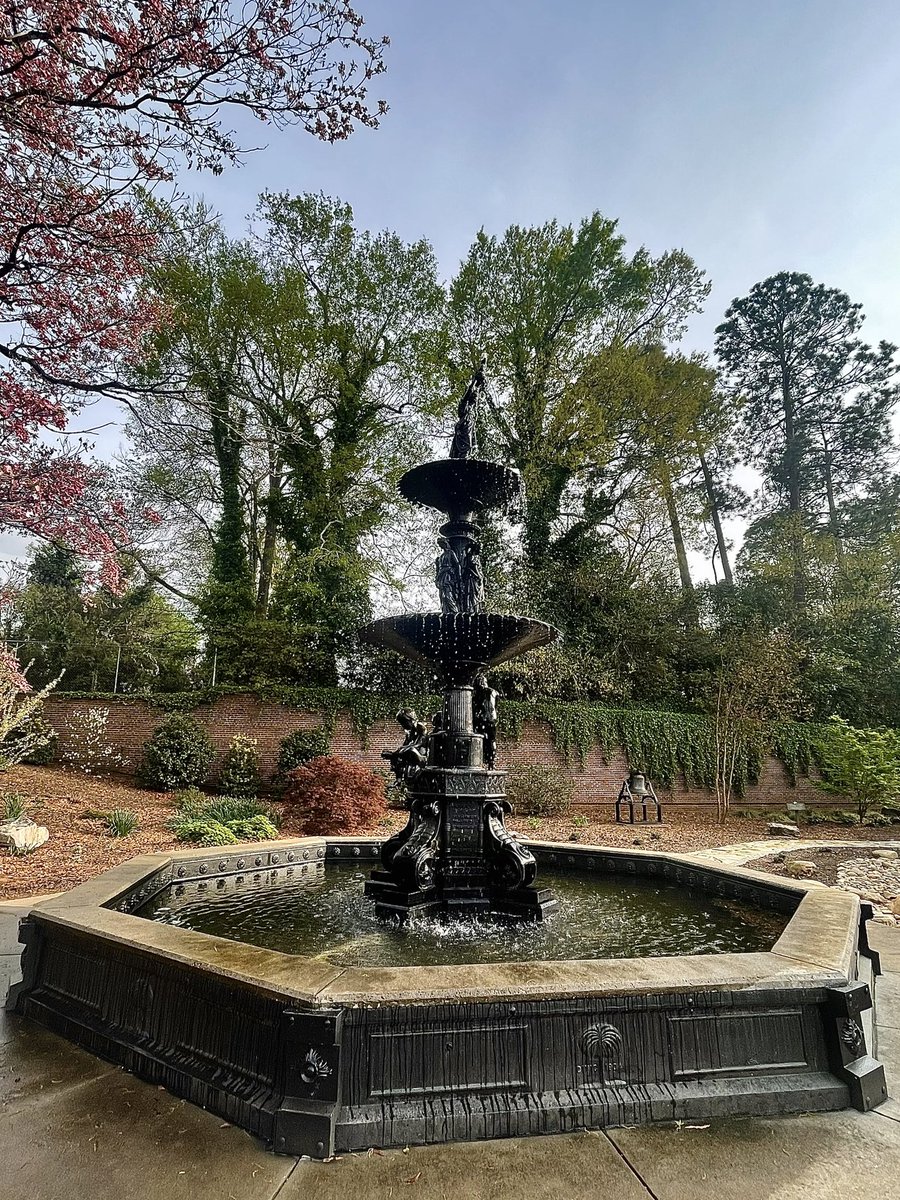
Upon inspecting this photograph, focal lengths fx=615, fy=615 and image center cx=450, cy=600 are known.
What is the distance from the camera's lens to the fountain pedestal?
13.8 feet

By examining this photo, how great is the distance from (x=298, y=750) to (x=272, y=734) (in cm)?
87

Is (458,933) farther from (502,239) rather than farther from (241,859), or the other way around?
(502,239)

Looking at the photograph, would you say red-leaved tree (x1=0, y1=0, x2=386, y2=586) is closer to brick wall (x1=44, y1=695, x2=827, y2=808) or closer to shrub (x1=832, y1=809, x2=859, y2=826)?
brick wall (x1=44, y1=695, x2=827, y2=808)

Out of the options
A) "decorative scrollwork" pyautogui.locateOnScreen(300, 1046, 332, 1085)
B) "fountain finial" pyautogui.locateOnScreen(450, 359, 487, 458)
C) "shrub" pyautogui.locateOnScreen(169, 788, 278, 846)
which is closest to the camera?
"decorative scrollwork" pyautogui.locateOnScreen(300, 1046, 332, 1085)

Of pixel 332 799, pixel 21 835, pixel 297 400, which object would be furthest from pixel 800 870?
pixel 297 400

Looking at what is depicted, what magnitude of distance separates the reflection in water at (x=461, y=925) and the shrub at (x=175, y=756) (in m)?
8.92

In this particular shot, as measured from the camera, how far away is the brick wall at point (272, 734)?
13.9 metres

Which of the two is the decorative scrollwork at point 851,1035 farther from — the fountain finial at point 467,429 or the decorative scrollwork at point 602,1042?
the fountain finial at point 467,429

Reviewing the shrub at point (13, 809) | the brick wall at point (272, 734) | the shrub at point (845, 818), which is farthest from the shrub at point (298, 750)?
the shrub at point (845, 818)

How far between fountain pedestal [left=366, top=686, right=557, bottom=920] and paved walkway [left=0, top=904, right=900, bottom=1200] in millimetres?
2060

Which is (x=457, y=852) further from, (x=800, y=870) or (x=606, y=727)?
(x=606, y=727)

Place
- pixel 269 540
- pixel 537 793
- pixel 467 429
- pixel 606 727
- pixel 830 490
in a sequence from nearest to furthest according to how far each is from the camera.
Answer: pixel 467 429 → pixel 537 793 → pixel 606 727 → pixel 269 540 → pixel 830 490

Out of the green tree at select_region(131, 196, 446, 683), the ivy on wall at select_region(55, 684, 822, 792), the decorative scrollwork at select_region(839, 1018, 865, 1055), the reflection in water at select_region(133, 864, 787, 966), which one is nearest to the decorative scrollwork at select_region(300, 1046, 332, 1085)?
the reflection in water at select_region(133, 864, 787, 966)

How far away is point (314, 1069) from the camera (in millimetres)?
2033
